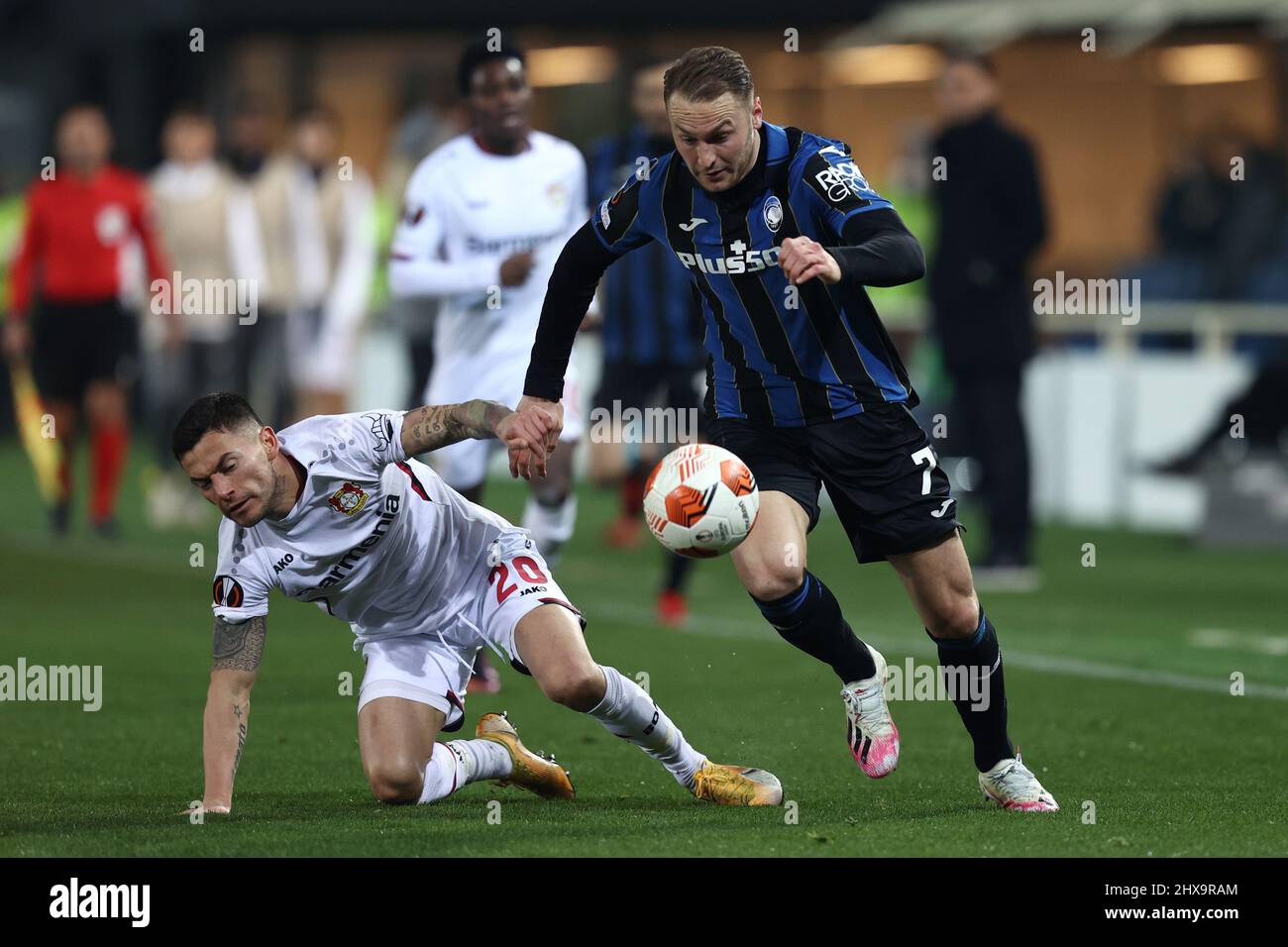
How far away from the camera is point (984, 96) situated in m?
12.8

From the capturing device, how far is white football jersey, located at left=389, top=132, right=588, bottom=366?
9.00 meters

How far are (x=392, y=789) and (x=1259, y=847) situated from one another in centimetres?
230

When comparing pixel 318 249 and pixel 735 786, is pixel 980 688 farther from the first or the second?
pixel 318 249

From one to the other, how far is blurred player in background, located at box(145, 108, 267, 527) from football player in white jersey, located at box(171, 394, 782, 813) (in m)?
10.1

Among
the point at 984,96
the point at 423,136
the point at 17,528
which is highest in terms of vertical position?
the point at 423,136

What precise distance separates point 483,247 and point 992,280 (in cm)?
458

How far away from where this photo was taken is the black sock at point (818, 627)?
6281mm

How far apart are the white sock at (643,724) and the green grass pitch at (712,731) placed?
142 millimetres

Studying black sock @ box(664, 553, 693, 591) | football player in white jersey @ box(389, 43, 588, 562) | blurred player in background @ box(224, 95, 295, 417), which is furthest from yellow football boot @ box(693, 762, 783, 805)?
blurred player in background @ box(224, 95, 295, 417)

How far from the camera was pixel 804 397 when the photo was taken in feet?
20.7

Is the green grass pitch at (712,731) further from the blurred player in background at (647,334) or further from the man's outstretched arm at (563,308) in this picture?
the man's outstretched arm at (563,308)

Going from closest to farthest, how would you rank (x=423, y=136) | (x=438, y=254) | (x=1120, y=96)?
(x=438, y=254) → (x=423, y=136) → (x=1120, y=96)
